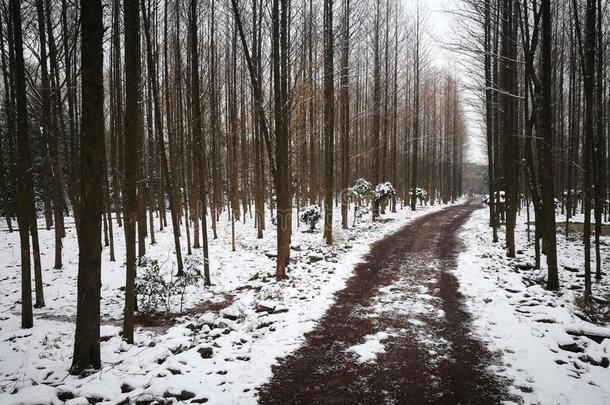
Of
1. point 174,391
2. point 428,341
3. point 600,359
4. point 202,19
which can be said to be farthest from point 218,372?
point 202,19

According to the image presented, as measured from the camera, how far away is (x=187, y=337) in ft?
19.3

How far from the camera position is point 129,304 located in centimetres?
575

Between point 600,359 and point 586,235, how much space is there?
3.99 meters

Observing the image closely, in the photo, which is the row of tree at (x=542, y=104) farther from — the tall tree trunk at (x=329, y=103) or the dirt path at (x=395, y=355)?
the tall tree trunk at (x=329, y=103)

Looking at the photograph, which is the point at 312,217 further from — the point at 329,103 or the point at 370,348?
the point at 370,348

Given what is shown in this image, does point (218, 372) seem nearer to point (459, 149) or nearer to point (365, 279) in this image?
point (365, 279)

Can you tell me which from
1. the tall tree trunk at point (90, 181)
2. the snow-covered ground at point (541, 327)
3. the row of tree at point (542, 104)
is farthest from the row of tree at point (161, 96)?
the snow-covered ground at point (541, 327)

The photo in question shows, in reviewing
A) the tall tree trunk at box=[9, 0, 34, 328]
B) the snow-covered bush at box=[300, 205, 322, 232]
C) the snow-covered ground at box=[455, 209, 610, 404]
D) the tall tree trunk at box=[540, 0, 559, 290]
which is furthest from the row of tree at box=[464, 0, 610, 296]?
the tall tree trunk at box=[9, 0, 34, 328]

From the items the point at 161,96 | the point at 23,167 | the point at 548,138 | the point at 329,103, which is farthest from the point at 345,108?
the point at 23,167

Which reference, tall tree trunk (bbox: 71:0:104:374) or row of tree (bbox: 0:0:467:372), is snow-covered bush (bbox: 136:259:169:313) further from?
tall tree trunk (bbox: 71:0:104:374)

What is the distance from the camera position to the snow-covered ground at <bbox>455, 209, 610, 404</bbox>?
430 cm

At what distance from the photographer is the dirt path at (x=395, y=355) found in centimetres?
426

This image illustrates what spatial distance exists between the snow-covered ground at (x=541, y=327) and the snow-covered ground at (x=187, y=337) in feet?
6.98

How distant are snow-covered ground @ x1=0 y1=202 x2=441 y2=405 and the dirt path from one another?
35 centimetres
